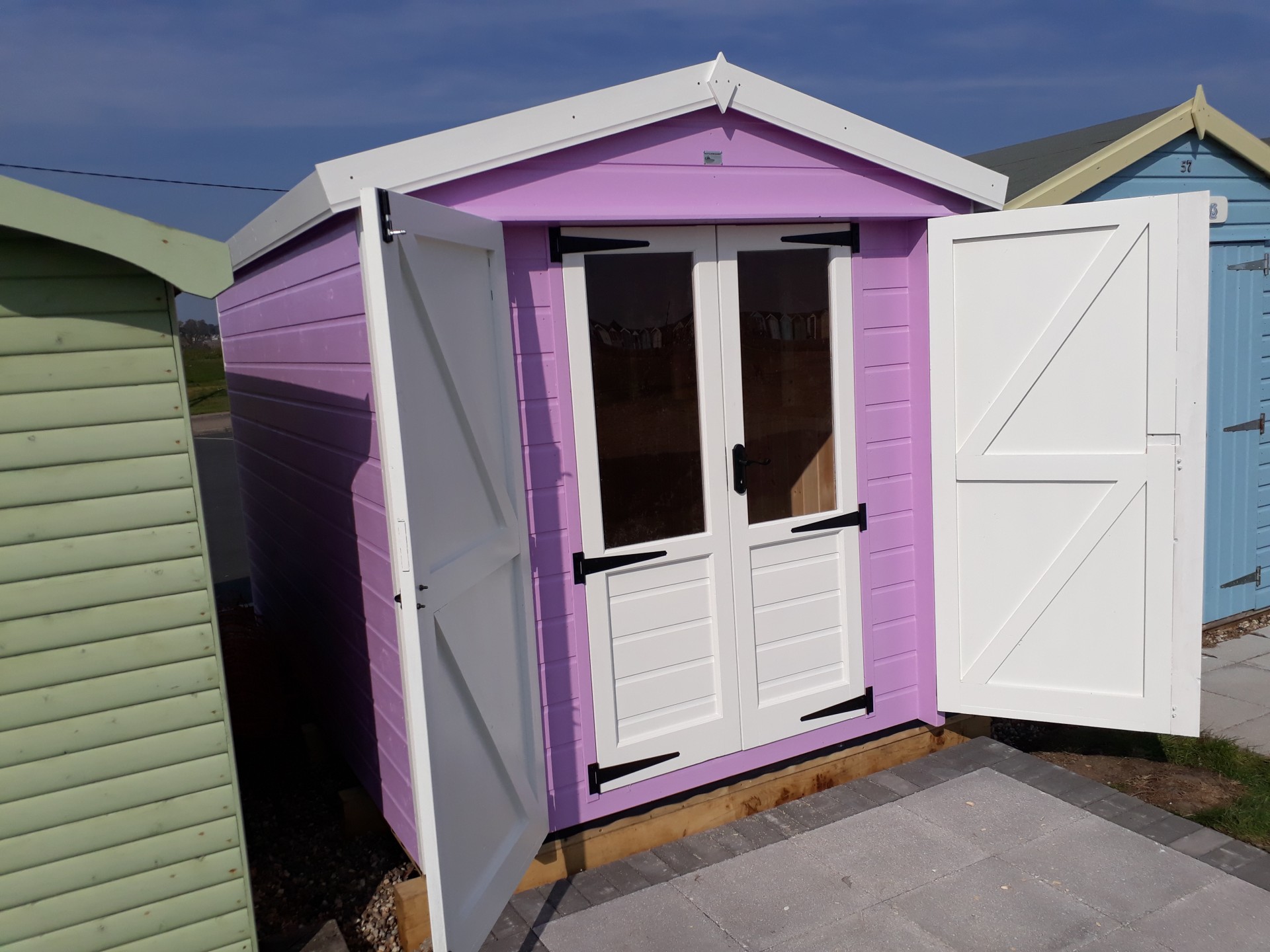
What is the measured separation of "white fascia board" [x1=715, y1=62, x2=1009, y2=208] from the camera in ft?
11.3

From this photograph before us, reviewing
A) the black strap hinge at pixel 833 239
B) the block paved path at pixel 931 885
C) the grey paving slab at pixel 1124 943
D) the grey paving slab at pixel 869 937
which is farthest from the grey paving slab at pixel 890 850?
the black strap hinge at pixel 833 239

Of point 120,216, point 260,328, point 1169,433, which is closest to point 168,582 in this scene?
point 120,216

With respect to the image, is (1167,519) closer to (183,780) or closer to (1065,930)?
(1065,930)

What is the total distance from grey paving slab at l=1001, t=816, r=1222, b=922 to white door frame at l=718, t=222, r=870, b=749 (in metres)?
0.88

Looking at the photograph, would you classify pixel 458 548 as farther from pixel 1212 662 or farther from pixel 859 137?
pixel 1212 662

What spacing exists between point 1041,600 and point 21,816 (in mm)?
3550

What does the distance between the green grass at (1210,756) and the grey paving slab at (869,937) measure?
1.40 m

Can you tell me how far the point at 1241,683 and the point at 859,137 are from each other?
3507mm


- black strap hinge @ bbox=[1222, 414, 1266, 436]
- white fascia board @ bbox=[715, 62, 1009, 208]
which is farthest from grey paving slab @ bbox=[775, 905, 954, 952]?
black strap hinge @ bbox=[1222, 414, 1266, 436]

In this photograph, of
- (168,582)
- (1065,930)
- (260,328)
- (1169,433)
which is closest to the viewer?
(168,582)

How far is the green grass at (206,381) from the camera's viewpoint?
45.6ft

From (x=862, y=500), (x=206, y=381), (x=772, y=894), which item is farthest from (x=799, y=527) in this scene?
(x=206, y=381)

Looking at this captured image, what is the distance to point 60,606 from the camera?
100 inches

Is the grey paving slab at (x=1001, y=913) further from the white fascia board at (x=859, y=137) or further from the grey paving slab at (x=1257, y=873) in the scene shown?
the white fascia board at (x=859, y=137)
